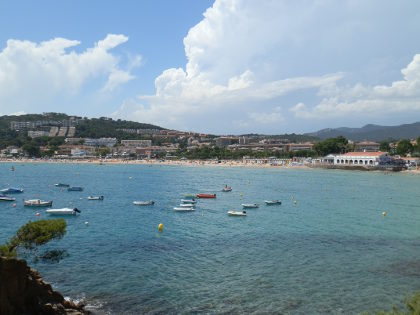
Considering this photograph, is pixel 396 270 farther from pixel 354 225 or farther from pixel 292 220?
pixel 292 220

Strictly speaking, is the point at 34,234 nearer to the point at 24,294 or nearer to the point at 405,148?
the point at 24,294

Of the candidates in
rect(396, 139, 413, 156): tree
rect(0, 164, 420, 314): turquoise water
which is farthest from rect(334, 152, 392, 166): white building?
rect(0, 164, 420, 314): turquoise water

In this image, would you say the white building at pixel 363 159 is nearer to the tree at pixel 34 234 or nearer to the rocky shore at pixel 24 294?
the tree at pixel 34 234

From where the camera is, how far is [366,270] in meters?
21.2

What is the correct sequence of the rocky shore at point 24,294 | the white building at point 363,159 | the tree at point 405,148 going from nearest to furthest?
1. the rocky shore at point 24,294
2. the white building at point 363,159
3. the tree at point 405,148

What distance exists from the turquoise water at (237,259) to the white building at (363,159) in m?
69.9

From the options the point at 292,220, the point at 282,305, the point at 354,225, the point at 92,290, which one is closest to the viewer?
the point at 282,305

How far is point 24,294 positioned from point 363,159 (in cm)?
11217

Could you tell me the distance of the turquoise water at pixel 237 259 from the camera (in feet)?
56.4

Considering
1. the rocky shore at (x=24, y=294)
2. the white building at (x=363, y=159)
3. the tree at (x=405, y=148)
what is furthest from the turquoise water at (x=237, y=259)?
the tree at (x=405, y=148)

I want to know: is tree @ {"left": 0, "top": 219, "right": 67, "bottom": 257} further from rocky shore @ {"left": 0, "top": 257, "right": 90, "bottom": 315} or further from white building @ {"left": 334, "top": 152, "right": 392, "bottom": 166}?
white building @ {"left": 334, "top": 152, "right": 392, "bottom": 166}

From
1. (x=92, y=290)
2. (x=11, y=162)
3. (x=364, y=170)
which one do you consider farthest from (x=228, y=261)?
(x=11, y=162)

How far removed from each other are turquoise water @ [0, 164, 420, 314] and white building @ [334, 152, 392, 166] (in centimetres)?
6993

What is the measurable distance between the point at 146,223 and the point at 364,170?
3459 inches
